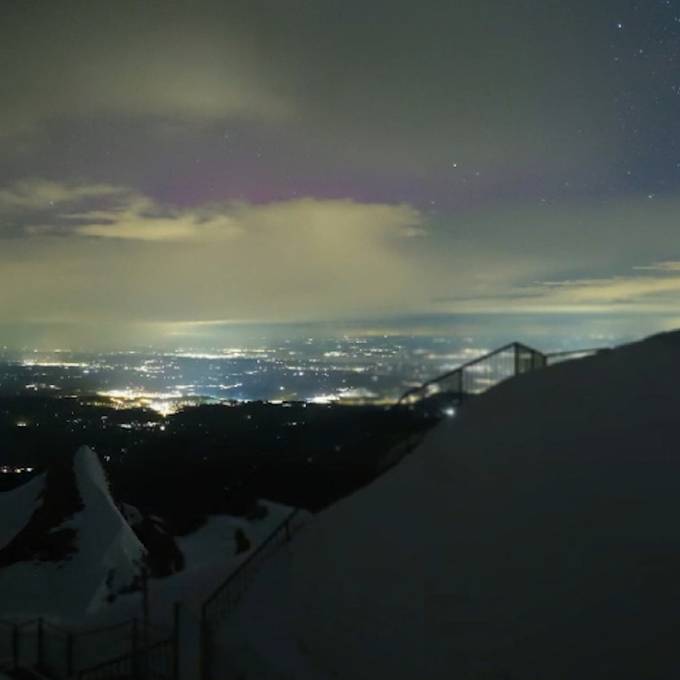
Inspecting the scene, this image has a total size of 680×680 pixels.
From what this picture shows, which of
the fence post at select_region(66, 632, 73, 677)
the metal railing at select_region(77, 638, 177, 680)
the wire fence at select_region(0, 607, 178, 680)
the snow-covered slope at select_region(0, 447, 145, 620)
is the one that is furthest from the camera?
the snow-covered slope at select_region(0, 447, 145, 620)

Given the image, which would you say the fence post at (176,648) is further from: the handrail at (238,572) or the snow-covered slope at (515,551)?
the snow-covered slope at (515,551)

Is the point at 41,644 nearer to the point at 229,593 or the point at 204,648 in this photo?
the point at 229,593

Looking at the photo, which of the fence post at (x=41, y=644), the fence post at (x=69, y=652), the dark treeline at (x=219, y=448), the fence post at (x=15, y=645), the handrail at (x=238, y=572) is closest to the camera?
the handrail at (x=238, y=572)

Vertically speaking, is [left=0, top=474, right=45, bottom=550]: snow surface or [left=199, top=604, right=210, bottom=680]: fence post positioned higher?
[left=199, top=604, right=210, bottom=680]: fence post

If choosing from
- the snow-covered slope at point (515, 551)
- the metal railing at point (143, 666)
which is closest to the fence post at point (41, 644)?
the metal railing at point (143, 666)

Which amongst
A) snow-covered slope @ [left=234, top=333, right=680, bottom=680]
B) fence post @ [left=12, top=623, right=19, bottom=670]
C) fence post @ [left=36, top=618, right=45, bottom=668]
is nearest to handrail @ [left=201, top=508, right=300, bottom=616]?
snow-covered slope @ [left=234, top=333, right=680, bottom=680]

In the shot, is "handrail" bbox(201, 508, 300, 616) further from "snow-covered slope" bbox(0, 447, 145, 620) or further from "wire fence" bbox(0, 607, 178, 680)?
"snow-covered slope" bbox(0, 447, 145, 620)

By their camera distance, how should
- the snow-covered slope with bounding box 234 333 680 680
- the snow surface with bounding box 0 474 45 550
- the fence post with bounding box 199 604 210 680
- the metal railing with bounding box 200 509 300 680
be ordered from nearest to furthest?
the snow-covered slope with bounding box 234 333 680 680
the fence post with bounding box 199 604 210 680
the metal railing with bounding box 200 509 300 680
the snow surface with bounding box 0 474 45 550
